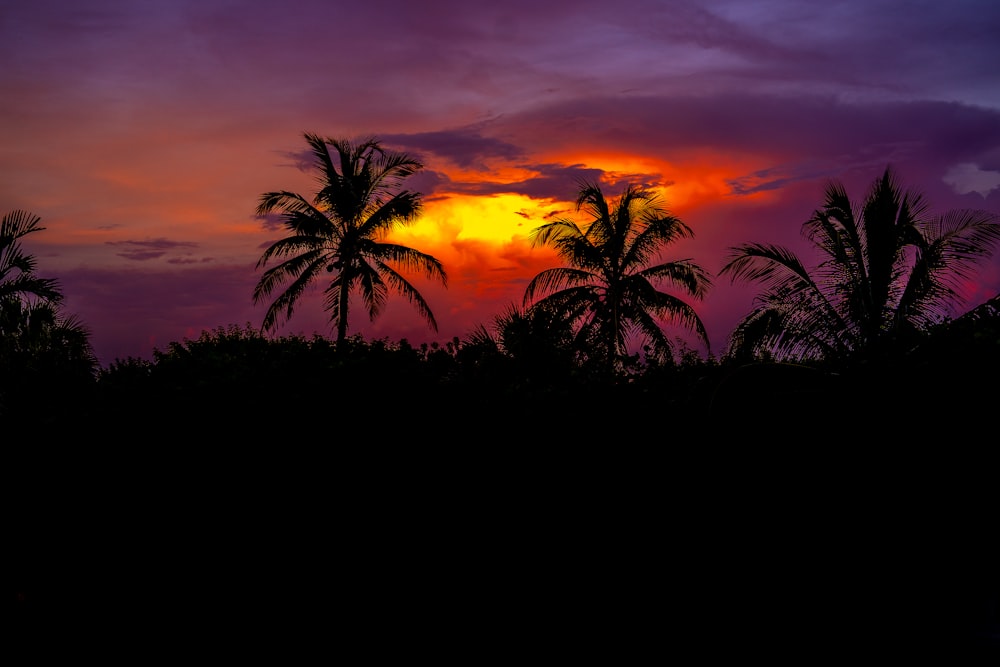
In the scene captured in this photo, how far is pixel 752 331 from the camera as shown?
17609mm

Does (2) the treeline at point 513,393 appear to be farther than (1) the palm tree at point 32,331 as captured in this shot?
No

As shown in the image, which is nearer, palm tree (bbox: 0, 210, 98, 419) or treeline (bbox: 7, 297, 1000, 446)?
treeline (bbox: 7, 297, 1000, 446)

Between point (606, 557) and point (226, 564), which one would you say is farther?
point (226, 564)

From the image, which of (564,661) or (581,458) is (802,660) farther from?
(581,458)

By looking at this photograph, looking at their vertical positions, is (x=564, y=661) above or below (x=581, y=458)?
below

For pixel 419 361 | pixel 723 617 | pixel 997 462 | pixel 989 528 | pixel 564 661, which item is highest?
pixel 419 361

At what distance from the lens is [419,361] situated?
12.4 metres

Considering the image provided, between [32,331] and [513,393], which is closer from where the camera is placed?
[513,393]

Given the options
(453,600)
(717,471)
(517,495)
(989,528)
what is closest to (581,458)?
(517,495)

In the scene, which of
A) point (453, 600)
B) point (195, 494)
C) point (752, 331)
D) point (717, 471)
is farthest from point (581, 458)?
point (752, 331)

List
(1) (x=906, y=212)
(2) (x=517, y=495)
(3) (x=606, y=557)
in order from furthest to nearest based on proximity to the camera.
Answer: (1) (x=906, y=212)
(2) (x=517, y=495)
(3) (x=606, y=557)

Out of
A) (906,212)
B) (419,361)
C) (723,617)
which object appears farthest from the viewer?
(906,212)

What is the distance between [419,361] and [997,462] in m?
7.86

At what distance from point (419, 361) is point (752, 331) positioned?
870cm
